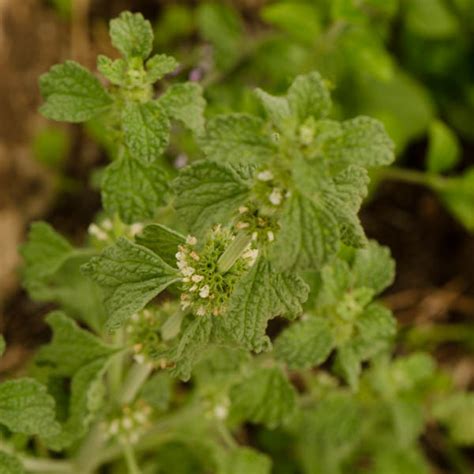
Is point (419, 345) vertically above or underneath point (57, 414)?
underneath

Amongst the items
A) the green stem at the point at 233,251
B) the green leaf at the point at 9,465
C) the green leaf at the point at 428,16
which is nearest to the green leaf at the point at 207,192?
the green stem at the point at 233,251

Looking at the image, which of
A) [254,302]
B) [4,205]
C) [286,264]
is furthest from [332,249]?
[4,205]

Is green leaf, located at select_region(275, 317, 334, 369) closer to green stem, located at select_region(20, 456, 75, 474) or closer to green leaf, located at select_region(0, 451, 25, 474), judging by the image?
green leaf, located at select_region(0, 451, 25, 474)

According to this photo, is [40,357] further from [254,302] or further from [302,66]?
[302,66]

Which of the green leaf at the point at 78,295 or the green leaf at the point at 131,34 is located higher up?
the green leaf at the point at 131,34

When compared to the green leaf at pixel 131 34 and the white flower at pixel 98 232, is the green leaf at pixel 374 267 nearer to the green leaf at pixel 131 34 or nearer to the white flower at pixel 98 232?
the white flower at pixel 98 232
